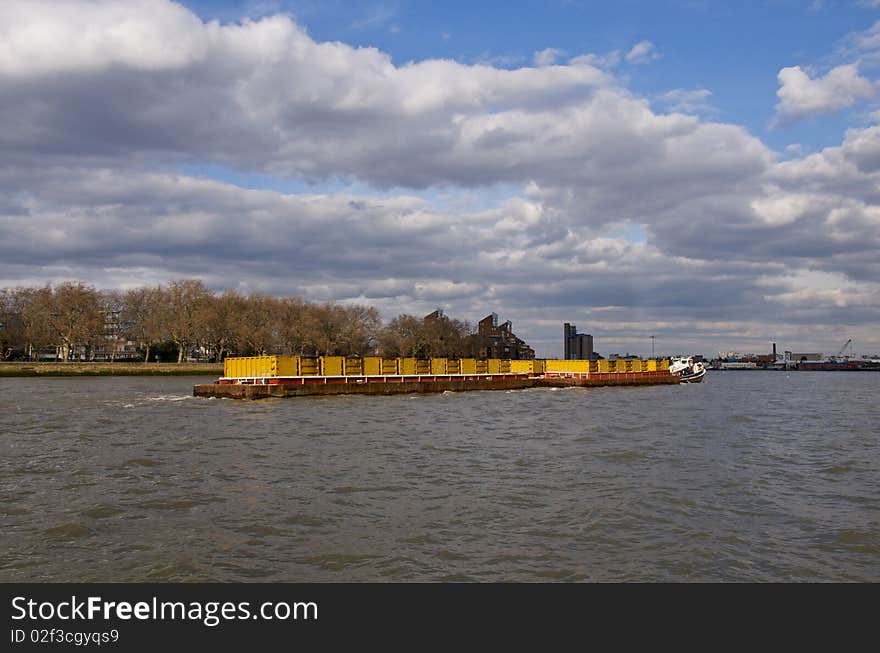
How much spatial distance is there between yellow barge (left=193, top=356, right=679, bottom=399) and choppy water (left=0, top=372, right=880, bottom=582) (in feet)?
81.8

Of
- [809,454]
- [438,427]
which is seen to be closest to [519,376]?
[438,427]

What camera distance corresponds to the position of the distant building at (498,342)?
17000 cm

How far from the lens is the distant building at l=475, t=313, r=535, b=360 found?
17000 cm

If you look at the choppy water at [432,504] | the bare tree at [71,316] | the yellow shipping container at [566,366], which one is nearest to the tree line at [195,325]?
the bare tree at [71,316]

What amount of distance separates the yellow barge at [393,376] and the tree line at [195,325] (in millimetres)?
52751

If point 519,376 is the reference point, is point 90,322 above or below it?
above

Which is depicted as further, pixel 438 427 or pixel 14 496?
pixel 438 427

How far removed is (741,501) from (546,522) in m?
5.43

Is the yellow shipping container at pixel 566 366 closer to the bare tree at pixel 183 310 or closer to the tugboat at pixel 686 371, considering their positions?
the tugboat at pixel 686 371

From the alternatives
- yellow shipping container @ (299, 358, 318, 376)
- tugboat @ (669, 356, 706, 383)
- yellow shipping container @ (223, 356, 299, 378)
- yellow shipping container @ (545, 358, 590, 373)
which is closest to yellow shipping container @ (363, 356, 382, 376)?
yellow shipping container @ (299, 358, 318, 376)
